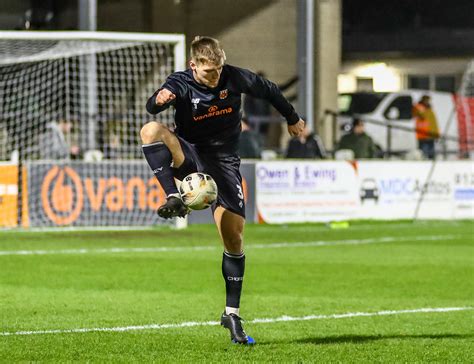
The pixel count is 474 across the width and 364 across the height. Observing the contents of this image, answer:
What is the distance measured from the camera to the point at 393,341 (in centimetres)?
869

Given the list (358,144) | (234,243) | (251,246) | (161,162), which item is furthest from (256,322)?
(358,144)

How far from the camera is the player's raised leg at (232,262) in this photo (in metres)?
8.45

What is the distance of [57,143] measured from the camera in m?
21.0

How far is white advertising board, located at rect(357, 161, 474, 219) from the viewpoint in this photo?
906 inches

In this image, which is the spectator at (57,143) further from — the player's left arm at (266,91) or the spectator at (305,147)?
the player's left arm at (266,91)

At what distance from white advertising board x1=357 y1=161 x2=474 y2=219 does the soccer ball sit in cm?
1485

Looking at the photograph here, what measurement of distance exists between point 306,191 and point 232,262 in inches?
533

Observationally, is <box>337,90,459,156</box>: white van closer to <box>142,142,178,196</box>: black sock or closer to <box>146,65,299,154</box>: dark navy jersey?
<box>146,65,299,154</box>: dark navy jersey

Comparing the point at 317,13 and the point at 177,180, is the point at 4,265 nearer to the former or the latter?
the point at 177,180

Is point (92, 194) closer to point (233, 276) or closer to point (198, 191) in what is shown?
point (233, 276)

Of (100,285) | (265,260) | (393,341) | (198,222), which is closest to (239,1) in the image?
(198,222)

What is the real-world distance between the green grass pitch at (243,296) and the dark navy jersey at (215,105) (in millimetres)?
1343

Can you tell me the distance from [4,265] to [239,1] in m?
19.6

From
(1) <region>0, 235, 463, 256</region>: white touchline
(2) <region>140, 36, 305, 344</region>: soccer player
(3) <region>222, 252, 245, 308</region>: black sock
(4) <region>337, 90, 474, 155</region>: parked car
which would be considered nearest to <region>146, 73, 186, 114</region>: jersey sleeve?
(2) <region>140, 36, 305, 344</region>: soccer player
